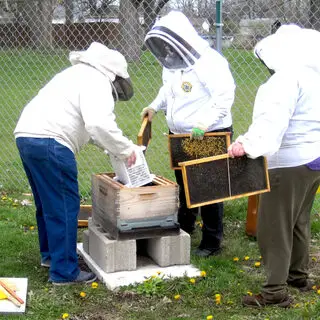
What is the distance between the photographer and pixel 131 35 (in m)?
8.28

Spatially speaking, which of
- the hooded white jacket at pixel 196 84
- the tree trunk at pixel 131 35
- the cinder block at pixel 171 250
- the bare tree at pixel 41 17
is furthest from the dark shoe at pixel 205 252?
the bare tree at pixel 41 17

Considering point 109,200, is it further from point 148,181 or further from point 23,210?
point 23,210

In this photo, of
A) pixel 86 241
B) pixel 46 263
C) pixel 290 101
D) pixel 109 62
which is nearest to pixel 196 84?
pixel 109 62

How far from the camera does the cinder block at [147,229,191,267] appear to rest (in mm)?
5055

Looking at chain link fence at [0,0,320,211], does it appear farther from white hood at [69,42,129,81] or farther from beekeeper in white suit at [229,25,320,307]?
beekeeper in white suit at [229,25,320,307]

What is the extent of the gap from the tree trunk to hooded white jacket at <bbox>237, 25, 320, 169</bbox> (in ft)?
13.9

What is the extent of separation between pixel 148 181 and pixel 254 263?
115 cm

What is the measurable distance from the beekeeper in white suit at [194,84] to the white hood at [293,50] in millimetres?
957

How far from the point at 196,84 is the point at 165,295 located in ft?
5.43

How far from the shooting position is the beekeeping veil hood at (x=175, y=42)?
16.1 ft

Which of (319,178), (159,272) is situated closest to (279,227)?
(319,178)

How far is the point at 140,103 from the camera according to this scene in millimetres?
12336

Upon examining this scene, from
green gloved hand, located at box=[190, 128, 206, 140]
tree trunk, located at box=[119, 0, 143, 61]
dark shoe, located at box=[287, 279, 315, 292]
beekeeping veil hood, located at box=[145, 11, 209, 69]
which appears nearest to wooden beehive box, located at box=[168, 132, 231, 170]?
green gloved hand, located at box=[190, 128, 206, 140]

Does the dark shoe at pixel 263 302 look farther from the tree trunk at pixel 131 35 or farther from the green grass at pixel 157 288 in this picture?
the tree trunk at pixel 131 35
